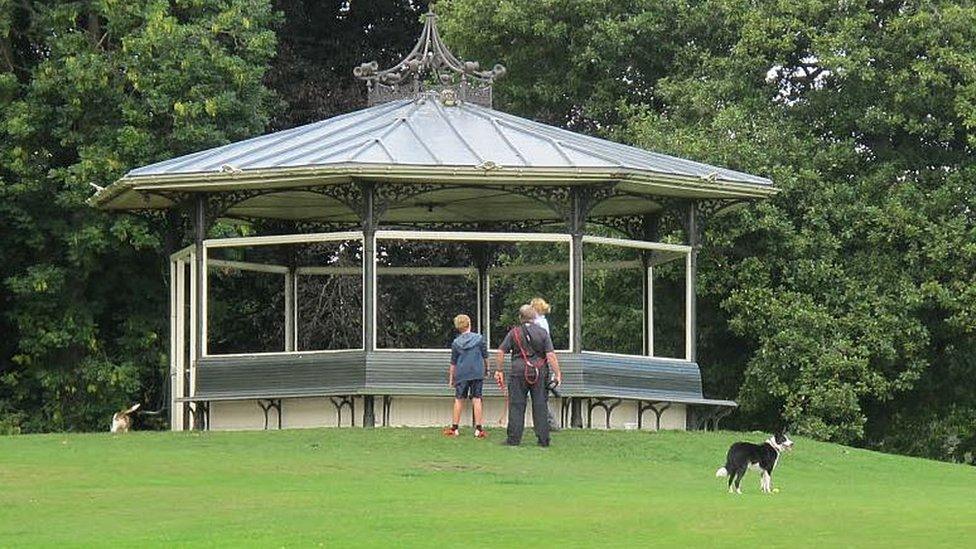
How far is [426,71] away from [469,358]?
26.4 feet

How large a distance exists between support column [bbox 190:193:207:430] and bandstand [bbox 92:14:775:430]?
0.02 metres

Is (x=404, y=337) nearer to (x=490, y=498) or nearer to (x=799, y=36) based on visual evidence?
(x=799, y=36)

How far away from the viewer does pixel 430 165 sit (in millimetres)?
27062

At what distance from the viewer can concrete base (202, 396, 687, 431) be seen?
1081 inches

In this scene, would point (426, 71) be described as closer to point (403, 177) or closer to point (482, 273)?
point (482, 273)

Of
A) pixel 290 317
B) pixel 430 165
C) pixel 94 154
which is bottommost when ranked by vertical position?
pixel 290 317

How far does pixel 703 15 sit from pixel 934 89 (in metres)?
5.76

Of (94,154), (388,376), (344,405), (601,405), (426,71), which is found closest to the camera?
(388,376)

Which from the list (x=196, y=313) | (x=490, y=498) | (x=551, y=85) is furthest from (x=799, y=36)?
(x=490, y=498)

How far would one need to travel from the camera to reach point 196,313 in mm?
28719

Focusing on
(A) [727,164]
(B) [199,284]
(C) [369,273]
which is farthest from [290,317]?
(A) [727,164]

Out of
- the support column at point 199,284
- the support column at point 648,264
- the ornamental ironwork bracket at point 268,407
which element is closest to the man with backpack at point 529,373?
the ornamental ironwork bracket at point 268,407

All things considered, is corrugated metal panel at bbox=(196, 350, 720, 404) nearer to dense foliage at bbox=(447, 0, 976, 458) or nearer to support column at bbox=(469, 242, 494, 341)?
support column at bbox=(469, 242, 494, 341)

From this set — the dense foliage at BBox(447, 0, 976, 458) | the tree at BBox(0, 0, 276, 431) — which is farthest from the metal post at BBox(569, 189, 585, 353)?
the tree at BBox(0, 0, 276, 431)
